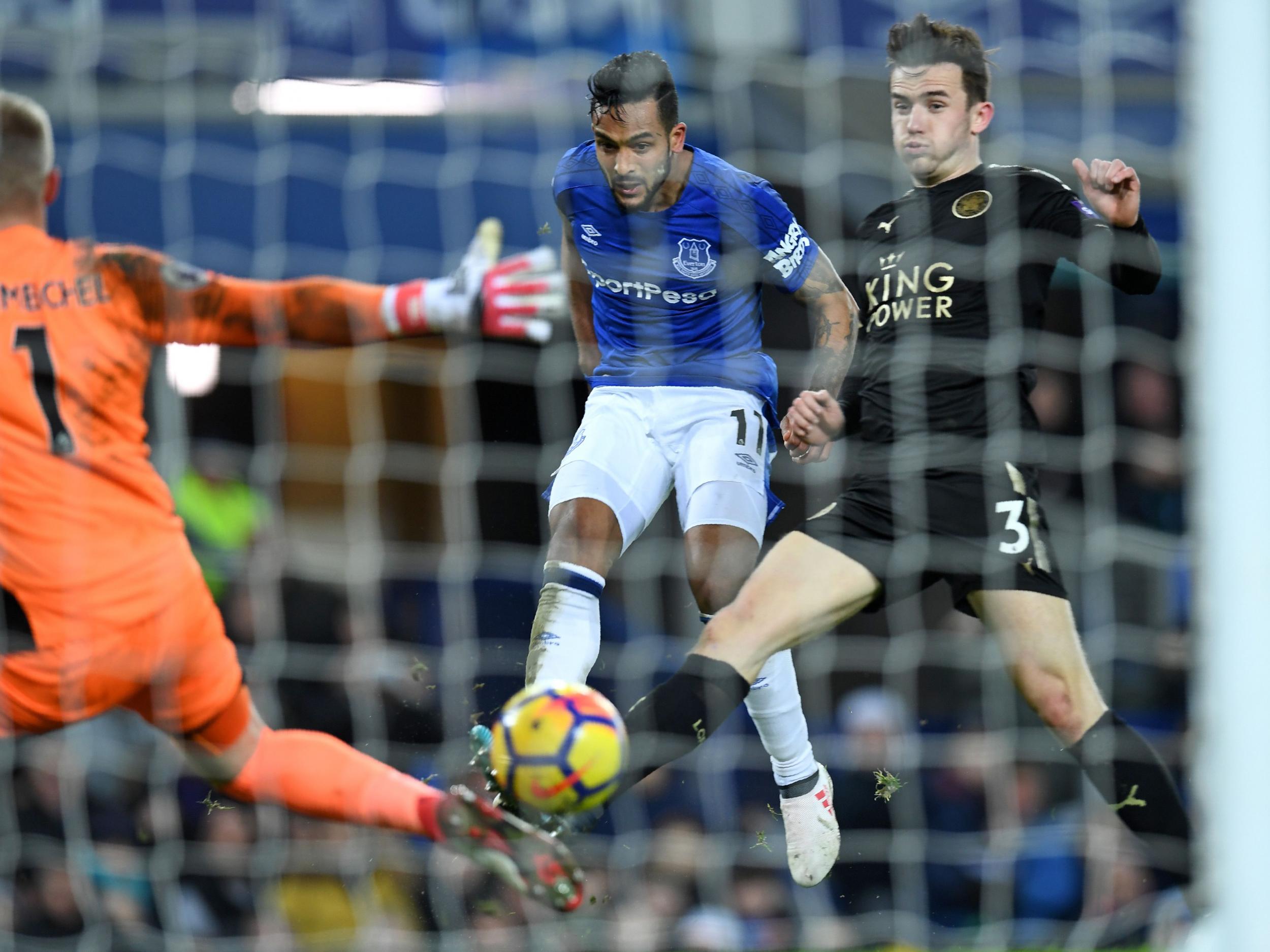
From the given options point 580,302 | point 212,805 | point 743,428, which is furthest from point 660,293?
point 212,805

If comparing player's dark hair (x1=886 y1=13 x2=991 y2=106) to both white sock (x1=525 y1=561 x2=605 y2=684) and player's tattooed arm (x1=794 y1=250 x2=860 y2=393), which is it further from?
white sock (x1=525 y1=561 x2=605 y2=684)

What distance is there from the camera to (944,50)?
2.75 meters

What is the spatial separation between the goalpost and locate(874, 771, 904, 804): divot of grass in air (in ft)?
4.44

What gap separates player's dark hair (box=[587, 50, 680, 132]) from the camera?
2.70 meters

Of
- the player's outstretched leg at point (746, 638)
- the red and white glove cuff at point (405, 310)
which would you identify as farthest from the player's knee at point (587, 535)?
the red and white glove cuff at point (405, 310)

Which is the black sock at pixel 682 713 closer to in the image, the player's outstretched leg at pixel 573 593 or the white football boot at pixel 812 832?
the player's outstretched leg at pixel 573 593

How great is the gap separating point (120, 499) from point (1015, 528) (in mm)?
1965

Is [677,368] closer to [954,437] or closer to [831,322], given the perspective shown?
[831,322]

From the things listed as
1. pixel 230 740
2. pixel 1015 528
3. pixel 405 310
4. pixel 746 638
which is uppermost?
pixel 405 310

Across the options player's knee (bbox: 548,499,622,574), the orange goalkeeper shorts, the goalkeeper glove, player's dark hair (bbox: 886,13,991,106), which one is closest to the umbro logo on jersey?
player's dark hair (bbox: 886,13,991,106)

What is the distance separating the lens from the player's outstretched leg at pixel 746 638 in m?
2.68

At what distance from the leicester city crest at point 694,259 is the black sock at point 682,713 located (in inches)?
31.5

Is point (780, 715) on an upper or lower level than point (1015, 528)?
lower

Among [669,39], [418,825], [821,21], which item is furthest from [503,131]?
[418,825]
